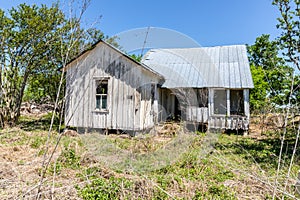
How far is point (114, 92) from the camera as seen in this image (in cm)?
907

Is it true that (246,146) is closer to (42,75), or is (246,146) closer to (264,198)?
(264,198)

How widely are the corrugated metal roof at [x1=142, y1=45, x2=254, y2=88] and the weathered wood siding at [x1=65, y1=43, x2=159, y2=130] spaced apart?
2801mm

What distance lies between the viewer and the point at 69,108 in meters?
9.37

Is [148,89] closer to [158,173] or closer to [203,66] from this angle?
[203,66]

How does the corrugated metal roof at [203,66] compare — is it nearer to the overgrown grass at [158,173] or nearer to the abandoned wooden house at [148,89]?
the abandoned wooden house at [148,89]

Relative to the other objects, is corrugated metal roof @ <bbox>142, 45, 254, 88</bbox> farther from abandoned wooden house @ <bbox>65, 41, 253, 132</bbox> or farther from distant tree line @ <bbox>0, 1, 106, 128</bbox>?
distant tree line @ <bbox>0, 1, 106, 128</bbox>

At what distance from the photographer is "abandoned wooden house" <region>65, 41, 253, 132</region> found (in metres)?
8.88

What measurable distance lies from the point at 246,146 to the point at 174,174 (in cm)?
432

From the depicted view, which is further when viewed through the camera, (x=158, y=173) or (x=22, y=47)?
(x=22, y=47)

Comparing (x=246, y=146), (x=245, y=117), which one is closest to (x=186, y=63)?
(x=245, y=117)

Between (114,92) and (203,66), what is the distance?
6.26 meters

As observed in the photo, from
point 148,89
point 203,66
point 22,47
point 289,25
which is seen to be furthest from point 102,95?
point 289,25

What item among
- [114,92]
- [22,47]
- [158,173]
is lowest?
[158,173]

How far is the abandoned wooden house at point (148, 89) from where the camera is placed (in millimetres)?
8883
